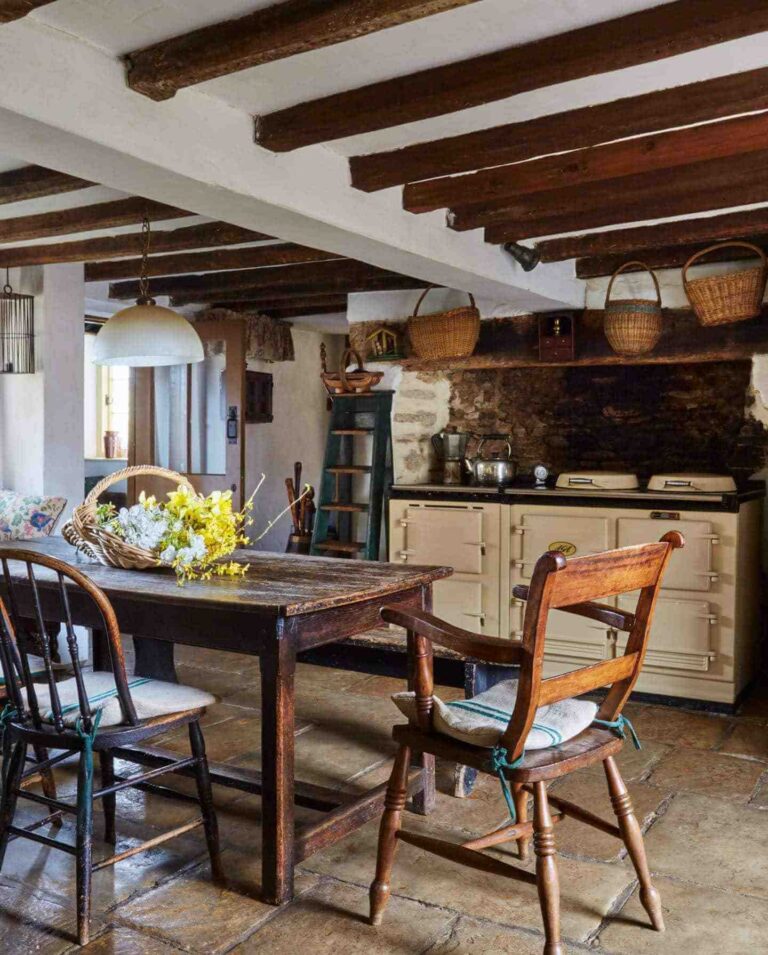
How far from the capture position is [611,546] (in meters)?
4.71

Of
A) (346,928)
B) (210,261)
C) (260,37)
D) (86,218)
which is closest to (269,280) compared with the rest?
(210,261)

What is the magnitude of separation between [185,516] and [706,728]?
272 cm

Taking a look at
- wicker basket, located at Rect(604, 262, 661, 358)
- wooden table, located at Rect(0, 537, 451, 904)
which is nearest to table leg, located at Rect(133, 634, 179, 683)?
wooden table, located at Rect(0, 537, 451, 904)

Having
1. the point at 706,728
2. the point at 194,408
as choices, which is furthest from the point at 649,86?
the point at 194,408

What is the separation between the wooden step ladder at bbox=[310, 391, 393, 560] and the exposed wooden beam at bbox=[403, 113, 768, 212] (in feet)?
7.92

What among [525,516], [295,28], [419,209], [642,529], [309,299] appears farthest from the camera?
[309,299]

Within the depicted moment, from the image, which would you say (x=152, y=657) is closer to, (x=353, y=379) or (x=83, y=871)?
(x=83, y=871)

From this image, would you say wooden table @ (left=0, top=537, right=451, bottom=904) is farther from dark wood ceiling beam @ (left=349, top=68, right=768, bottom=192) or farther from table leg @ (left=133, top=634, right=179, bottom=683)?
dark wood ceiling beam @ (left=349, top=68, right=768, bottom=192)

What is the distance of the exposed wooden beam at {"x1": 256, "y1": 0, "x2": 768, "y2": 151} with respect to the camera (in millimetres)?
2354

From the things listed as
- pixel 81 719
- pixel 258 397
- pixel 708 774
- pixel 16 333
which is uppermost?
pixel 16 333

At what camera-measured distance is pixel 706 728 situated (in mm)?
4188

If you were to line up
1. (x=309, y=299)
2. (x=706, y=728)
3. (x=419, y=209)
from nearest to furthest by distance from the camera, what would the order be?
(x=419, y=209)
(x=706, y=728)
(x=309, y=299)

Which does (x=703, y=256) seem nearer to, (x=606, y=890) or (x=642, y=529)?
(x=642, y=529)

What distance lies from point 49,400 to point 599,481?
320 centimetres
